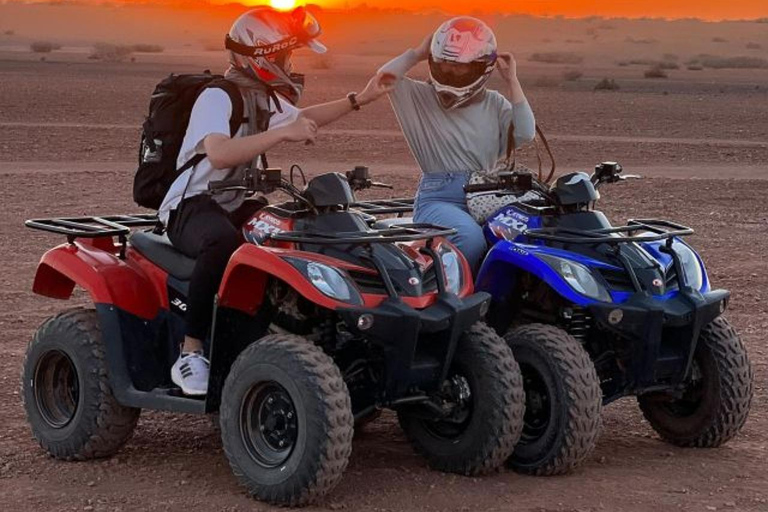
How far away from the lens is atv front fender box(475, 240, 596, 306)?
648 cm

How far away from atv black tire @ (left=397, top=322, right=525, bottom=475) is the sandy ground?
0.11 meters

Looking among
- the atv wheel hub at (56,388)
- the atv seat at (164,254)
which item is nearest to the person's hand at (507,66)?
the atv seat at (164,254)

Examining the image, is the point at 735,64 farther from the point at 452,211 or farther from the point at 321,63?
the point at 452,211

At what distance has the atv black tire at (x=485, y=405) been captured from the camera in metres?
6.16

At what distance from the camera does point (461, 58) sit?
723 centimetres

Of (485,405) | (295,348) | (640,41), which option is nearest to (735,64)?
(640,41)

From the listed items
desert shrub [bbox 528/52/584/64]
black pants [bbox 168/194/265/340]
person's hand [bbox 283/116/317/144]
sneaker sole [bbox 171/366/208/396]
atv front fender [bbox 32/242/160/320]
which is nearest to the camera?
person's hand [bbox 283/116/317/144]

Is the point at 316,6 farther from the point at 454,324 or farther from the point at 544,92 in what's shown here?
the point at 544,92

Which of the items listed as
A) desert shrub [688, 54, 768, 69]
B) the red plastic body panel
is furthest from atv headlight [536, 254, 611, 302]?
desert shrub [688, 54, 768, 69]

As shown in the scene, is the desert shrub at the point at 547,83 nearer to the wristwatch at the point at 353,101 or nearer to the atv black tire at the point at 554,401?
the wristwatch at the point at 353,101

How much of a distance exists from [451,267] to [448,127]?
1.40 m

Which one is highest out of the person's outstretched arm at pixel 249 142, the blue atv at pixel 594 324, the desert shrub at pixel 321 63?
the desert shrub at pixel 321 63

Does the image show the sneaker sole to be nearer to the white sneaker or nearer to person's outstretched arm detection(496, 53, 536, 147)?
the white sneaker

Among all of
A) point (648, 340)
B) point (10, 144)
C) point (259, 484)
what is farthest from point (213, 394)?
point (10, 144)
